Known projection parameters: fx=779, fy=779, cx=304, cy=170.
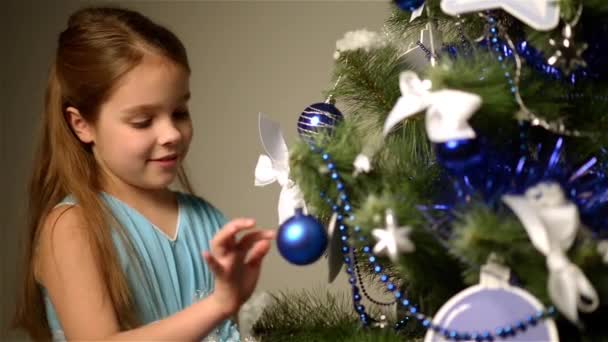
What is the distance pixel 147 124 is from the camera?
912 mm

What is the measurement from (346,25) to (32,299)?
2.71 feet

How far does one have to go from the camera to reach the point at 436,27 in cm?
76

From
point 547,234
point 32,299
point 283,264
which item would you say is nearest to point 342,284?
point 283,264

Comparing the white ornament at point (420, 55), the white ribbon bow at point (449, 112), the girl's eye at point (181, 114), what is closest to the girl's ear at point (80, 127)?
the girl's eye at point (181, 114)

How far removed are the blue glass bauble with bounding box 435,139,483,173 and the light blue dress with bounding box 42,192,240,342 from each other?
49 centimetres

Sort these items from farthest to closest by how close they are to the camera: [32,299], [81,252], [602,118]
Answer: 1. [32,299]
2. [81,252]
3. [602,118]

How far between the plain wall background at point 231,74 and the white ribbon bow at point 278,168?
792 millimetres

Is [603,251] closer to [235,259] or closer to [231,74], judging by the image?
[235,259]

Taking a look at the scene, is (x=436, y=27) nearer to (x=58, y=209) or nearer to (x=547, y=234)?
(x=547, y=234)

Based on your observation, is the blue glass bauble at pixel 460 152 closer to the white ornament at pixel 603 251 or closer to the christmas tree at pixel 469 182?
the christmas tree at pixel 469 182

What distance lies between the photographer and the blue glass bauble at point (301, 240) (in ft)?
2.00

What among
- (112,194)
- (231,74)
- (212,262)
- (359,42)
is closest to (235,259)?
(212,262)

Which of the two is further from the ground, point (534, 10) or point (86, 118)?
point (534, 10)

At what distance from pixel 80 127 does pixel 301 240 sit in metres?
0.47
